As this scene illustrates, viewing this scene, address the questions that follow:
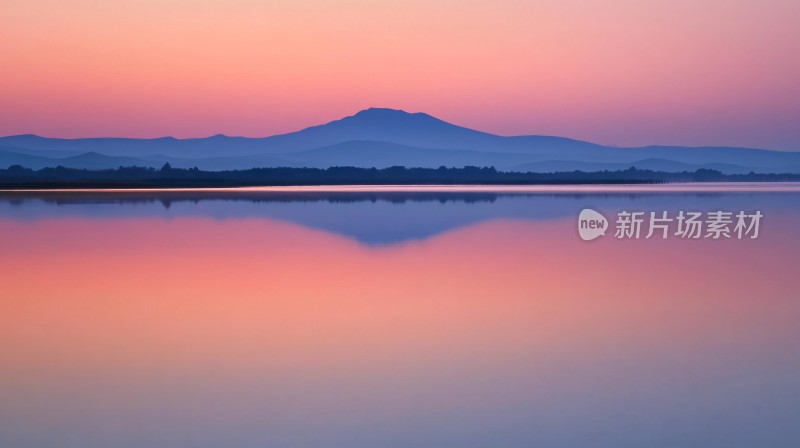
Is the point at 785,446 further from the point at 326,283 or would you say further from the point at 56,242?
the point at 56,242

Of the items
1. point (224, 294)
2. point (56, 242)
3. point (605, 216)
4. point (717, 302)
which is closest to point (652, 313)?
point (717, 302)

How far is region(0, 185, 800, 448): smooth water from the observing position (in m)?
4.51

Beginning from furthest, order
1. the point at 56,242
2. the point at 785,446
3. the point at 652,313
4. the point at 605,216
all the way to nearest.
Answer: the point at 605,216 < the point at 56,242 < the point at 652,313 < the point at 785,446

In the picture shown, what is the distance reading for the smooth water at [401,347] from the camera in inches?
177

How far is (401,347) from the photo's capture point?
6.22 metres

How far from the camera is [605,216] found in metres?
20.1

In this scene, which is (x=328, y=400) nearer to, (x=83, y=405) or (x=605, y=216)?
(x=83, y=405)

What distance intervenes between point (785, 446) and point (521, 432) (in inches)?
52.9

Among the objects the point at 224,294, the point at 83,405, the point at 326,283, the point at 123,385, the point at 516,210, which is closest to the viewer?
the point at 83,405

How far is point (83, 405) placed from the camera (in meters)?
4.86

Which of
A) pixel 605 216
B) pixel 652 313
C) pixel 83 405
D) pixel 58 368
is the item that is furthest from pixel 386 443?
pixel 605 216

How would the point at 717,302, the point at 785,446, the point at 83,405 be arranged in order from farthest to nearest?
1. the point at 717,302
2. the point at 83,405
3. the point at 785,446

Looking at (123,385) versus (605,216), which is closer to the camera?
(123,385)

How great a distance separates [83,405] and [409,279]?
523 cm
